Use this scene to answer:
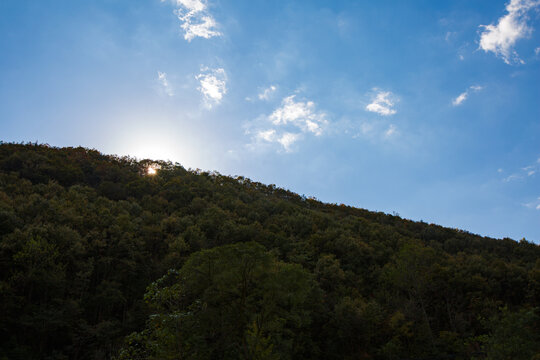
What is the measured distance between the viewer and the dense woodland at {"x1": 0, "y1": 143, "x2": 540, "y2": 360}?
17172 mm

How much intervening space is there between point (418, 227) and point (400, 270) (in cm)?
3597

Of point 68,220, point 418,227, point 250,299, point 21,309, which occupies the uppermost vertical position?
point 418,227

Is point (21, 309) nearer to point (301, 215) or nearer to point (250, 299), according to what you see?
point (250, 299)

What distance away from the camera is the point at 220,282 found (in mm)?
17219

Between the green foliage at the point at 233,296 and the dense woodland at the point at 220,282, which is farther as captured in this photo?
the dense woodland at the point at 220,282

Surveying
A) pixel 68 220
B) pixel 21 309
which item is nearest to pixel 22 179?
pixel 68 220

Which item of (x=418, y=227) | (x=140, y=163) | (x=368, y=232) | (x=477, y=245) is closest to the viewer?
(x=368, y=232)

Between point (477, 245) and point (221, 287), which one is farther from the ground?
point (477, 245)

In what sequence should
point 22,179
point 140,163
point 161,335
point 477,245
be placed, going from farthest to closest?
1. point 140,163
2. point 477,245
3. point 22,179
4. point 161,335

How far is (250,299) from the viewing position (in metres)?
17.4

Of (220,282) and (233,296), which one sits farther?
(233,296)

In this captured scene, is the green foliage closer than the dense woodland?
Yes

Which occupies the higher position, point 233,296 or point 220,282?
point 220,282

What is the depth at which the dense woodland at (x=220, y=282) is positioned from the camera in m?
17.2
